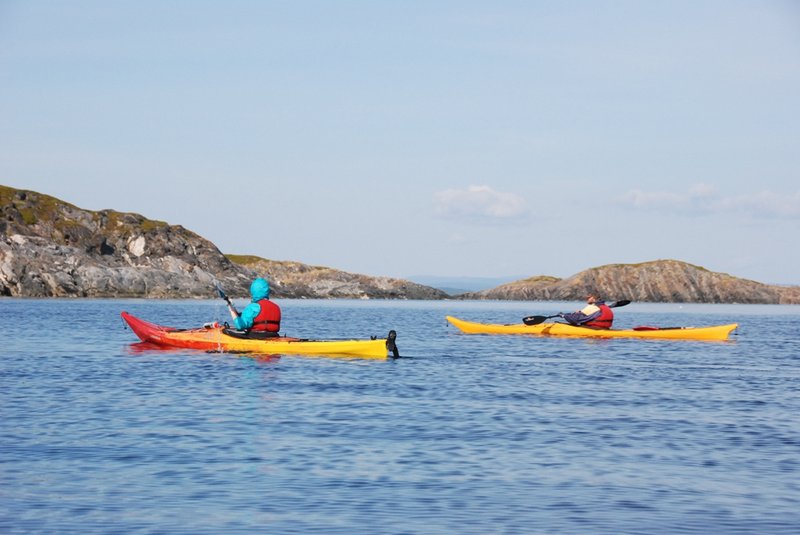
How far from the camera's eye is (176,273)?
420 ft

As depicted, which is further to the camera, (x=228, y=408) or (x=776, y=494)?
(x=228, y=408)

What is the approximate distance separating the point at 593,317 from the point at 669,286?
116 m

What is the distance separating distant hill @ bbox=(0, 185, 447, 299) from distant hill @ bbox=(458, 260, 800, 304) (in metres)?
51.1

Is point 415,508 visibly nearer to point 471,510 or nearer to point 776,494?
point 471,510

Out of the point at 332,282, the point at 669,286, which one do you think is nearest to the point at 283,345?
Answer: the point at 669,286

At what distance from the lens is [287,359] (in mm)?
31297

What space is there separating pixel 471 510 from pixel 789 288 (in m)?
169

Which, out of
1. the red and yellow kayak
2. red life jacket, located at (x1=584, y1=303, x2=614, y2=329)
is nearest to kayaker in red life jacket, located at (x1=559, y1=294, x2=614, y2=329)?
red life jacket, located at (x1=584, y1=303, x2=614, y2=329)

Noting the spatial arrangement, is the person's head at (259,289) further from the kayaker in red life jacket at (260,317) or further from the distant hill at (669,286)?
the distant hill at (669,286)

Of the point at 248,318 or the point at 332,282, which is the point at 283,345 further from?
the point at 332,282

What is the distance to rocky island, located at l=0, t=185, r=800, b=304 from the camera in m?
112

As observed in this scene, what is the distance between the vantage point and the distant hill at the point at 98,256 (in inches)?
4289

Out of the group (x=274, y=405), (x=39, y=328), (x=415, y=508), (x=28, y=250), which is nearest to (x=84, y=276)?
(x=28, y=250)

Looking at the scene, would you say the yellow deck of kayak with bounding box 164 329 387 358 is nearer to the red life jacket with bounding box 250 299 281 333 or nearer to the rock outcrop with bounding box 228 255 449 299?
the red life jacket with bounding box 250 299 281 333
